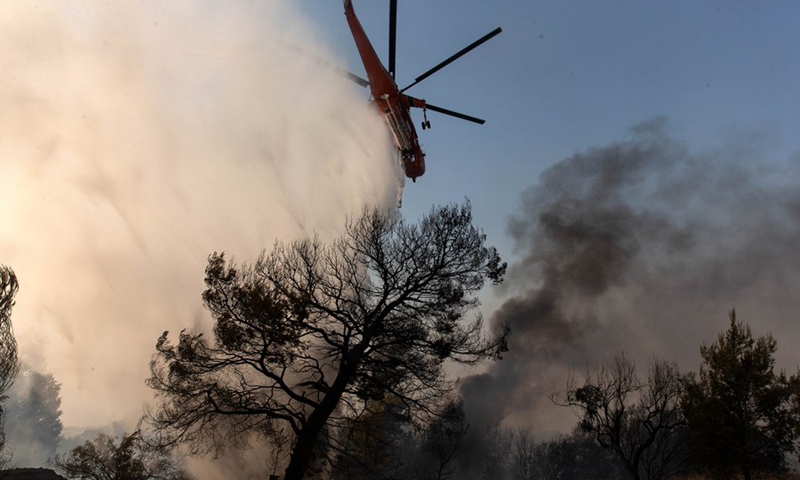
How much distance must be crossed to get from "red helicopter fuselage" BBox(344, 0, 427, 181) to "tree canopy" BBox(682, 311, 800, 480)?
21572 mm

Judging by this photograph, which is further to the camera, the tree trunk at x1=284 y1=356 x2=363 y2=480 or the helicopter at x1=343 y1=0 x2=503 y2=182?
the helicopter at x1=343 y1=0 x2=503 y2=182

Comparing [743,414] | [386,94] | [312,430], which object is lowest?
[312,430]

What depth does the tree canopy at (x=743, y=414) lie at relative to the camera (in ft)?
76.6

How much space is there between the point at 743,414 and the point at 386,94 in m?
25.6

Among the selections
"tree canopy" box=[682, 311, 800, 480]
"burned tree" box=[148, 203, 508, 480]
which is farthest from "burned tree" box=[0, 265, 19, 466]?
"tree canopy" box=[682, 311, 800, 480]

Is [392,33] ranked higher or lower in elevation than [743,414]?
higher

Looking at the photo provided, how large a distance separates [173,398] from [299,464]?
194 inches

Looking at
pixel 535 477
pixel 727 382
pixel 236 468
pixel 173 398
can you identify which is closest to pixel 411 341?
pixel 173 398

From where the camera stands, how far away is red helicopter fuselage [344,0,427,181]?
26484 mm

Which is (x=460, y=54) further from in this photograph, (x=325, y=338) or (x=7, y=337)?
(x=7, y=337)

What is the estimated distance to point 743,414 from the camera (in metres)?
24.1

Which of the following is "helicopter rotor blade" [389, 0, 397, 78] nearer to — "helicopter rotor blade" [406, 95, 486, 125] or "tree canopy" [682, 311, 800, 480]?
"helicopter rotor blade" [406, 95, 486, 125]

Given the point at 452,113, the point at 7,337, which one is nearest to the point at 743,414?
the point at 452,113

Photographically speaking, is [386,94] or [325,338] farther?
[386,94]
